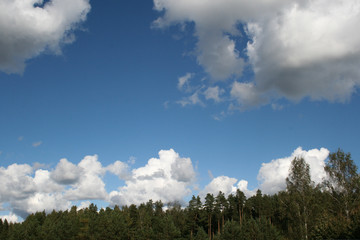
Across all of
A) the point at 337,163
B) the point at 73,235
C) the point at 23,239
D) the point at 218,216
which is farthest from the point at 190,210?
the point at 337,163

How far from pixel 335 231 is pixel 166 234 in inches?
2167

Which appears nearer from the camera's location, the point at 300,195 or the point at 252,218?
the point at 300,195

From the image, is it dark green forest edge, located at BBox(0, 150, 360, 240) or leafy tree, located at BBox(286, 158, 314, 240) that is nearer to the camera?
dark green forest edge, located at BBox(0, 150, 360, 240)

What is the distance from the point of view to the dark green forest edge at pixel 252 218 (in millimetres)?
39625

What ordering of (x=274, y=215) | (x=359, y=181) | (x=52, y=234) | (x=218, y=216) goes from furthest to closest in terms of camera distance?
(x=274, y=215), (x=218, y=216), (x=52, y=234), (x=359, y=181)

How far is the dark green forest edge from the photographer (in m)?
39.6

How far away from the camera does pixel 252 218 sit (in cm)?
7469

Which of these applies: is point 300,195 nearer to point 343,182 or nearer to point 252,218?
point 343,182

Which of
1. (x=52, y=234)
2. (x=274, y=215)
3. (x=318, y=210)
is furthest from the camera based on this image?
(x=274, y=215)

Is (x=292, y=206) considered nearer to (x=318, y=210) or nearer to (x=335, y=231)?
(x=318, y=210)

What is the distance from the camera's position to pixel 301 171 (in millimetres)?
53406

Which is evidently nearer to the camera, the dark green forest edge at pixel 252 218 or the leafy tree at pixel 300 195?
the dark green forest edge at pixel 252 218

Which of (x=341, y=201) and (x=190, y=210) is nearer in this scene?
(x=341, y=201)

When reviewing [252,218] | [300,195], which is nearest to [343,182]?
[300,195]
